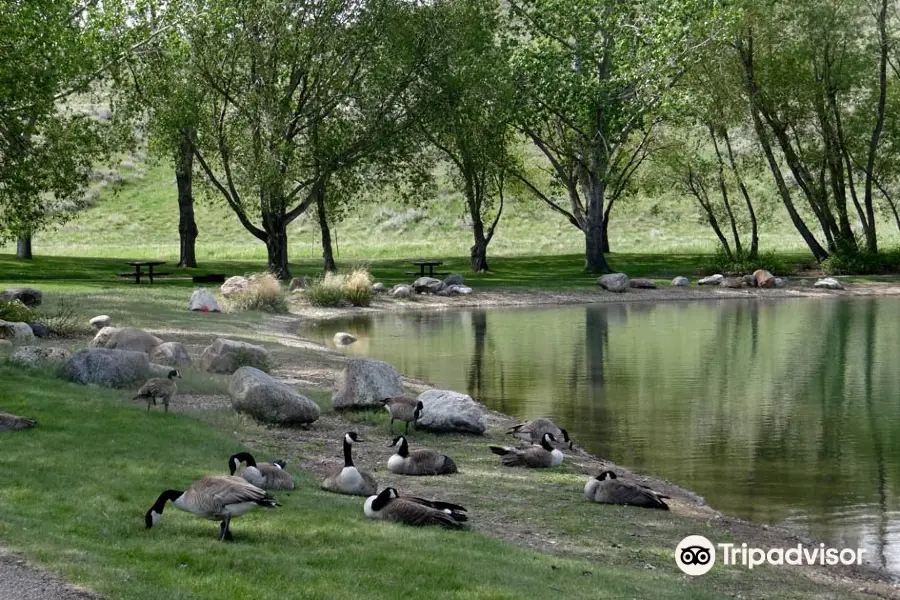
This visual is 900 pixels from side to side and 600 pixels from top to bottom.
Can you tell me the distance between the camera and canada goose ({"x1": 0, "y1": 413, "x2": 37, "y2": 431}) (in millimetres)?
12664

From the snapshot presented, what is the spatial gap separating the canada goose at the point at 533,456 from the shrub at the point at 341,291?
27022 mm

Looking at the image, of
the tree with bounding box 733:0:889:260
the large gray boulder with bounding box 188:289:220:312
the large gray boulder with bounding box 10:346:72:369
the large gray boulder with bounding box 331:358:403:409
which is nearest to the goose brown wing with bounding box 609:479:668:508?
the large gray boulder with bounding box 331:358:403:409

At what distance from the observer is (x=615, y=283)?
48.1 metres

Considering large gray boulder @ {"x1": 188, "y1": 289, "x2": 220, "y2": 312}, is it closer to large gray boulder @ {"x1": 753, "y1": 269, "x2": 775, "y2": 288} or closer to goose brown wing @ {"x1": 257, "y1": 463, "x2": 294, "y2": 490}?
goose brown wing @ {"x1": 257, "y1": 463, "x2": 294, "y2": 490}

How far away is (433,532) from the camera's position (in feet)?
33.0

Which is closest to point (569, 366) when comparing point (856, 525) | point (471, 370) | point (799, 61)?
point (471, 370)

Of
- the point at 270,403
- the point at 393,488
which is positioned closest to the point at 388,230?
the point at 270,403

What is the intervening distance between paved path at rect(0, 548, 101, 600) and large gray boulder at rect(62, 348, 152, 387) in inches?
363

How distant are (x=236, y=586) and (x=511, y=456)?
769cm

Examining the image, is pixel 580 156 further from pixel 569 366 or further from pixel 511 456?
pixel 511 456

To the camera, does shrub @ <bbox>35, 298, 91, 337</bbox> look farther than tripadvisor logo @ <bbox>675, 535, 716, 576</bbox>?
Yes

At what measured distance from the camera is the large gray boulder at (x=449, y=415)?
55.0ft

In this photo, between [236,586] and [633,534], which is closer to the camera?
[236,586]

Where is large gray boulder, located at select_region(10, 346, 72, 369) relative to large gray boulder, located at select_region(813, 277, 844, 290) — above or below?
above
